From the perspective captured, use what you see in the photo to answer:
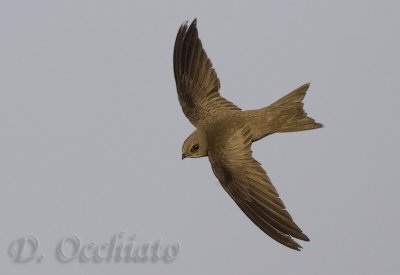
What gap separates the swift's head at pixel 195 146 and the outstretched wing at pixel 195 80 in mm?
585

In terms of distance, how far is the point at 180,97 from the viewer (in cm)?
1073

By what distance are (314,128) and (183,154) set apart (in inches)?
66.4

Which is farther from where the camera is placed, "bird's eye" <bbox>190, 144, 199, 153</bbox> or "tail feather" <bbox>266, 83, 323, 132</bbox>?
"bird's eye" <bbox>190, 144, 199, 153</bbox>

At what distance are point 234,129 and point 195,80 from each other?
131 cm

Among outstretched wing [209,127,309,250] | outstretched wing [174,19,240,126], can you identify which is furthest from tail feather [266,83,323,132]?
outstretched wing [174,19,240,126]

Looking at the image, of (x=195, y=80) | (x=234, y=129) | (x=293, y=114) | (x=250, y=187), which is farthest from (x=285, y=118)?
(x=195, y=80)

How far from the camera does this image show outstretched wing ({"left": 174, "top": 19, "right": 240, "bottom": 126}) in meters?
10.5

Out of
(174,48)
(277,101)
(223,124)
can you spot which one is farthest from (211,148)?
(174,48)

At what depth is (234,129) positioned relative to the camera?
970 centimetres

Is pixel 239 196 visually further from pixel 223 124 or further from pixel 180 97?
pixel 180 97

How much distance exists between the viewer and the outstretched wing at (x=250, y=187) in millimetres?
8422

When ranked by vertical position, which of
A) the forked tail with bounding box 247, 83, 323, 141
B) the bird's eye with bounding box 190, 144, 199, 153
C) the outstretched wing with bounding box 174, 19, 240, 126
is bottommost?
the bird's eye with bounding box 190, 144, 199, 153

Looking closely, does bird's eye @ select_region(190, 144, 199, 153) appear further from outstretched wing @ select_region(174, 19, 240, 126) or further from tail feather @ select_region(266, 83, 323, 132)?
tail feather @ select_region(266, 83, 323, 132)

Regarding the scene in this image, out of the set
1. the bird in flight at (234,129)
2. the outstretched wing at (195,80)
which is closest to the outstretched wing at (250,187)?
the bird in flight at (234,129)
